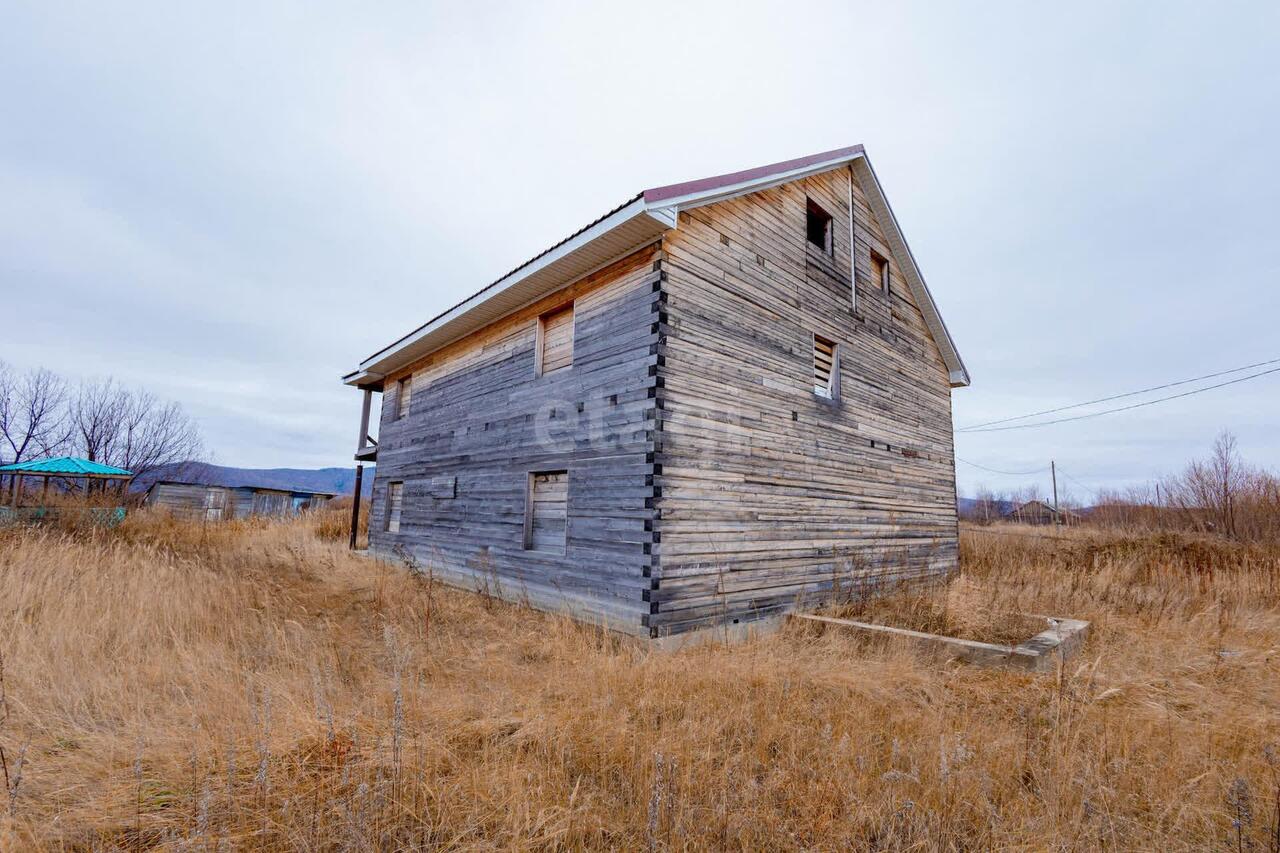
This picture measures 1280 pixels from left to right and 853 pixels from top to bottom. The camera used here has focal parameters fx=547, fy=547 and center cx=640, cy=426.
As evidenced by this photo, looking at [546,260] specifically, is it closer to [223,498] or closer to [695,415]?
[695,415]

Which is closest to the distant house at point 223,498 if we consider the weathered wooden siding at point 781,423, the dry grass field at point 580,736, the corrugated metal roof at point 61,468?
the corrugated metal roof at point 61,468

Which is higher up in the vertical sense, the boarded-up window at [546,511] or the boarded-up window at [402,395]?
the boarded-up window at [402,395]

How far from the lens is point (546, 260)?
8.70 metres

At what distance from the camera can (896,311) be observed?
12.6 m

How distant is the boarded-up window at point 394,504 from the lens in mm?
13883

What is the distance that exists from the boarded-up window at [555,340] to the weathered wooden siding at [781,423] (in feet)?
8.04

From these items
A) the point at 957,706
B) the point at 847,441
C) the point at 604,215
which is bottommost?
the point at 957,706

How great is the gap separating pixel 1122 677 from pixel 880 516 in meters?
5.27

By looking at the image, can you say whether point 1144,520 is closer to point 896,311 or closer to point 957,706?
point 896,311

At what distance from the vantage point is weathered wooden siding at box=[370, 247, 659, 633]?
298 inches

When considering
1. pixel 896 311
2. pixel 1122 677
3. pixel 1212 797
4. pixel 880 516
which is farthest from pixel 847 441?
pixel 1212 797

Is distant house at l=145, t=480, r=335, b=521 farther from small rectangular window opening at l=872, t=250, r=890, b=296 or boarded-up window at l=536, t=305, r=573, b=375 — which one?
small rectangular window opening at l=872, t=250, r=890, b=296

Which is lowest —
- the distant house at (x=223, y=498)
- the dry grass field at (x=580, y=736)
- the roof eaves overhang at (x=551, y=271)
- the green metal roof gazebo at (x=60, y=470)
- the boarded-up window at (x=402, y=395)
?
the dry grass field at (x=580, y=736)

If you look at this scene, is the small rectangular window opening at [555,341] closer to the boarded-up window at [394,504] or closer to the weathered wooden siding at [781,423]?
the weathered wooden siding at [781,423]
